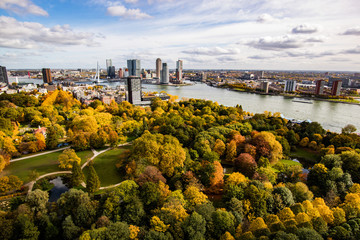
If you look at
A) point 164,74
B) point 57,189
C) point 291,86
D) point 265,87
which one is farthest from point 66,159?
point 164,74

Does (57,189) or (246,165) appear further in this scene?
(246,165)

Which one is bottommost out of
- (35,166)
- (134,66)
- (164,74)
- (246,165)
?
(35,166)

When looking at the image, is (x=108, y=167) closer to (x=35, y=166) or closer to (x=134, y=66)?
(x=35, y=166)

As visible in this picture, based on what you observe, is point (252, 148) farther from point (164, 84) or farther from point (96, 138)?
point (164, 84)

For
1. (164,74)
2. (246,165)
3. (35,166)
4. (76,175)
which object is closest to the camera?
(76,175)

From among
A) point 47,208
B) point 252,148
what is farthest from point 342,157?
point 47,208

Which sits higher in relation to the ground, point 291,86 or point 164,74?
point 164,74
